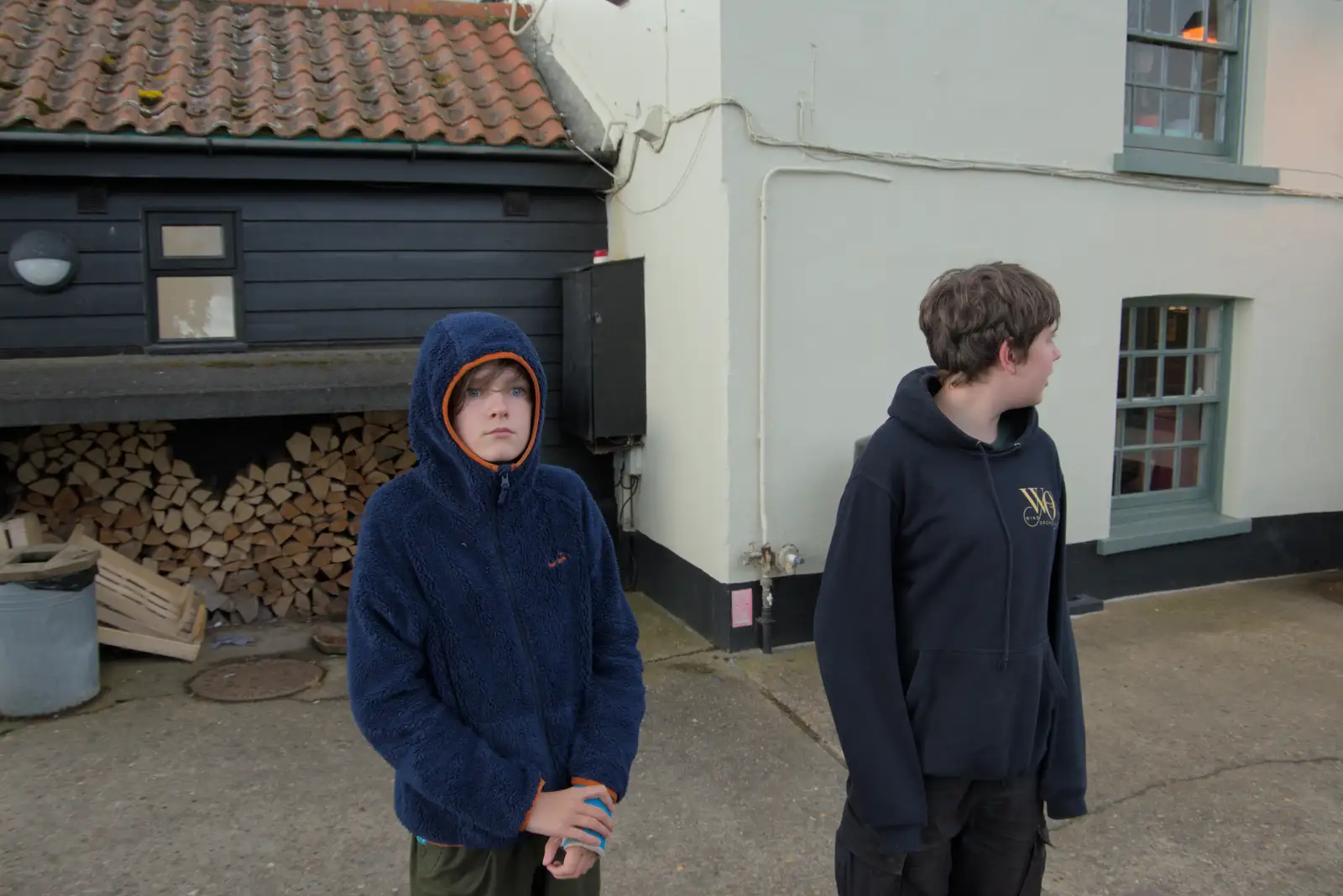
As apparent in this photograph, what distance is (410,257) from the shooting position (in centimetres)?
632

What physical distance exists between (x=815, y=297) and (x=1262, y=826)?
3139mm

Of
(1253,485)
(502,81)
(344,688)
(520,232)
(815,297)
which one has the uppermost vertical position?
(502,81)

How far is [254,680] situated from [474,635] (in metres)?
3.85

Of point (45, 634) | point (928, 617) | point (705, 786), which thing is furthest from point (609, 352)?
point (928, 617)

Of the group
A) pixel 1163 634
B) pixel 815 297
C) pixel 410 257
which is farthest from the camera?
pixel 410 257

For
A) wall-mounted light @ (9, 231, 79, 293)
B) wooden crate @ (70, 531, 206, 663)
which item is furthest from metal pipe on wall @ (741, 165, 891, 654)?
wall-mounted light @ (9, 231, 79, 293)

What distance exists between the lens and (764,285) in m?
5.12

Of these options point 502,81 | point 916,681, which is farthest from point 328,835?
point 502,81

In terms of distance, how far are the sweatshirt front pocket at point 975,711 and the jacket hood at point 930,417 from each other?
1.49ft

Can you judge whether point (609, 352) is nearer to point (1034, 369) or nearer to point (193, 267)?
point (193, 267)

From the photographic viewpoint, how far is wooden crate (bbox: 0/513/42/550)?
205 inches

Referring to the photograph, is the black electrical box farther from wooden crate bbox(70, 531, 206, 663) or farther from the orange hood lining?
the orange hood lining

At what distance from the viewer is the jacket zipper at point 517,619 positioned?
73.2 inches

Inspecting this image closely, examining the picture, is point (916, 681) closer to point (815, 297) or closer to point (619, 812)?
point (619, 812)
